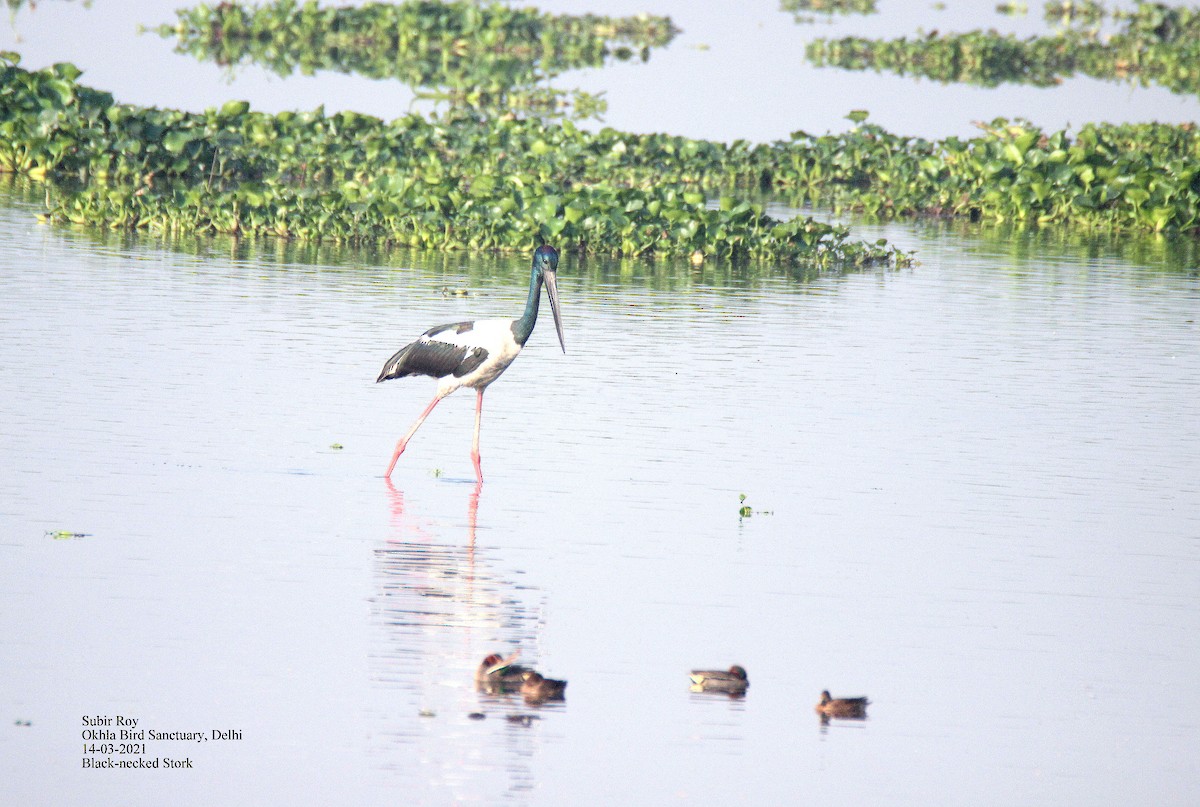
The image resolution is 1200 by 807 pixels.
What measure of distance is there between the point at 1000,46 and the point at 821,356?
35.4 m

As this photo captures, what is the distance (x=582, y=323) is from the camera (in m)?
16.1

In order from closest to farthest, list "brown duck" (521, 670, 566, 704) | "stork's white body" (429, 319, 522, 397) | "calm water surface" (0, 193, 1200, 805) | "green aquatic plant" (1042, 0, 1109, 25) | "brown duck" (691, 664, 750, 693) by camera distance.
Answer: "calm water surface" (0, 193, 1200, 805) → "brown duck" (521, 670, 566, 704) → "brown duck" (691, 664, 750, 693) → "stork's white body" (429, 319, 522, 397) → "green aquatic plant" (1042, 0, 1109, 25)

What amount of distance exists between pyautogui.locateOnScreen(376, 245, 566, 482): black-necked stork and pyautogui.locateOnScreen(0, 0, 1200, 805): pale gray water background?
0.49 m

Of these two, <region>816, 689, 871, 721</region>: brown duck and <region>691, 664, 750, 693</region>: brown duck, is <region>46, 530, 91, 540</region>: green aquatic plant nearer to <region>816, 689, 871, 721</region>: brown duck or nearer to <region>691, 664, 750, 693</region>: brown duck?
<region>691, 664, 750, 693</region>: brown duck

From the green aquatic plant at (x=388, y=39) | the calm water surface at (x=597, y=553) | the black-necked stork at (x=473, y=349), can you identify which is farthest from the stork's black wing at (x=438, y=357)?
Result: the green aquatic plant at (x=388, y=39)

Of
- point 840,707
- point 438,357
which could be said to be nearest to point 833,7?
point 438,357

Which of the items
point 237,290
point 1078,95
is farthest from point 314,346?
point 1078,95

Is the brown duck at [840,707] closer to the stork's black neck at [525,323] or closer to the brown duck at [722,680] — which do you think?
the brown duck at [722,680]

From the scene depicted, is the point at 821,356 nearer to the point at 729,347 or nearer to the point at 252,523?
the point at 729,347

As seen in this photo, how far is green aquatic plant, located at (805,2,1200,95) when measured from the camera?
48438 millimetres

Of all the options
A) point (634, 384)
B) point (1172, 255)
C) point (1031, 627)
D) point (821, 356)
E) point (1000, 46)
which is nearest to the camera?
point (1031, 627)

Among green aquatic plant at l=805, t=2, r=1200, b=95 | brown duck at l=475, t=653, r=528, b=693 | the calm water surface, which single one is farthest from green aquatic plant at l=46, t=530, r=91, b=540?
green aquatic plant at l=805, t=2, r=1200, b=95

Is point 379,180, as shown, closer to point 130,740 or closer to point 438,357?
point 438,357

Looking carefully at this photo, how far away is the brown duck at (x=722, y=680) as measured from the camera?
753 cm
